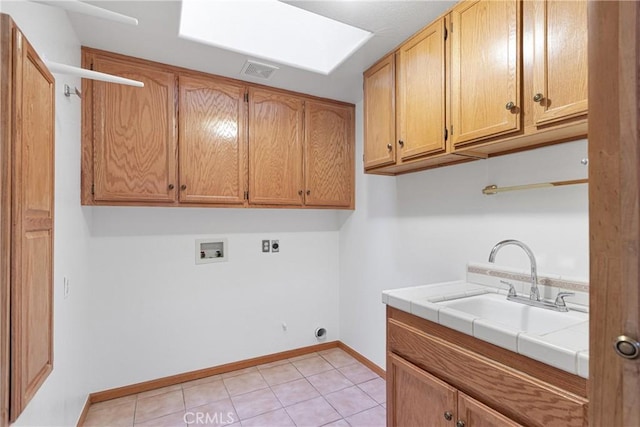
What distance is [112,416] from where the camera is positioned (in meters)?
2.04

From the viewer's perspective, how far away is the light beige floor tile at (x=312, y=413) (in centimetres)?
199

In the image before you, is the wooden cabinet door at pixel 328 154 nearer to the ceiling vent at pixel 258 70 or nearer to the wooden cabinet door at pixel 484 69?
the ceiling vent at pixel 258 70

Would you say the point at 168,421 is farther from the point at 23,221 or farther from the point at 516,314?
the point at 516,314

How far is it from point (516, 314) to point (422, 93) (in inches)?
47.5

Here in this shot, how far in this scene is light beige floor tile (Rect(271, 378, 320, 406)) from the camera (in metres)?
2.22

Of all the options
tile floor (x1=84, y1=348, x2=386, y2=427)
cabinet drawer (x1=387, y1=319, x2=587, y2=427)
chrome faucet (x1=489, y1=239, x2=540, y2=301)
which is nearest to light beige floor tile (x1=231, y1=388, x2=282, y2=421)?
tile floor (x1=84, y1=348, x2=386, y2=427)

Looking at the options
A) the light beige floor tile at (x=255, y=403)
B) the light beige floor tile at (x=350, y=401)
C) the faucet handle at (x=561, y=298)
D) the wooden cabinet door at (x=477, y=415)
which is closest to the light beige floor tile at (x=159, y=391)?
the light beige floor tile at (x=255, y=403)

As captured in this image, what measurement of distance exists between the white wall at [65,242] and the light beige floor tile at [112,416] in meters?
0.13

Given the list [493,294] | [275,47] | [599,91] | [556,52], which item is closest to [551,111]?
[556,52]

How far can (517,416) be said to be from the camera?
39.9 inches

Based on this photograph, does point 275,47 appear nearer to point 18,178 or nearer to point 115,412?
point 18,178

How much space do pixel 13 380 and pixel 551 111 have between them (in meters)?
1.86

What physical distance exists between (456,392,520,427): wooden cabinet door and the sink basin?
1.00 ft

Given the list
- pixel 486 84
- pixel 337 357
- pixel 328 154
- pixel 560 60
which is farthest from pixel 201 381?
pixel 560 60
